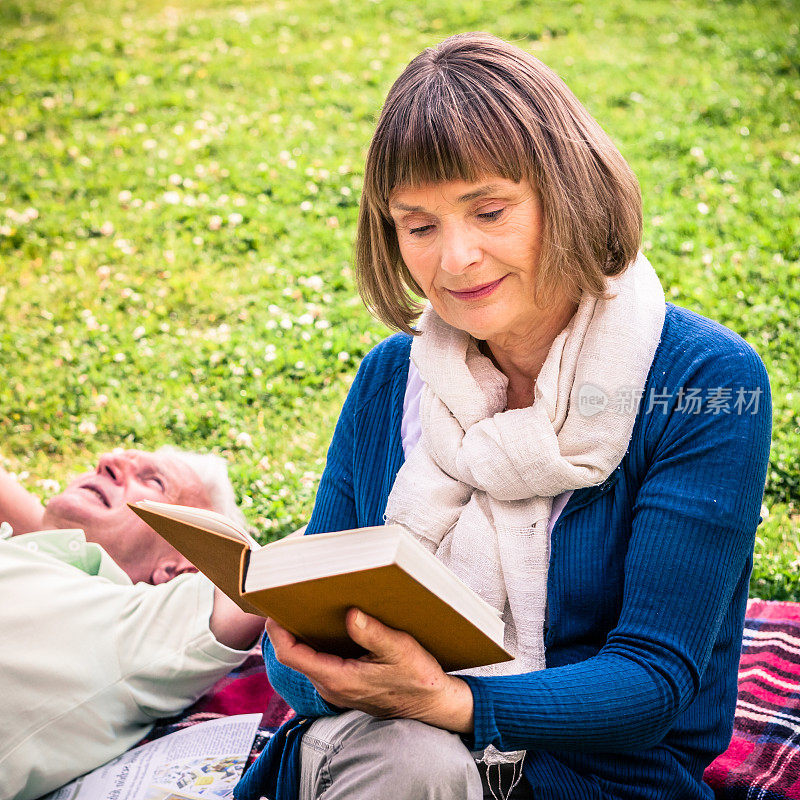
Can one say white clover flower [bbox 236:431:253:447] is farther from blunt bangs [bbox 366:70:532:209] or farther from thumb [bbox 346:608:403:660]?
thumb [bbox 346:608:403:660]

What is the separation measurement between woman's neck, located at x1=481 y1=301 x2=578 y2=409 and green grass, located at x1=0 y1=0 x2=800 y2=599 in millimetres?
1634

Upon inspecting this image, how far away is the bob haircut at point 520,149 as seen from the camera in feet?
6.51

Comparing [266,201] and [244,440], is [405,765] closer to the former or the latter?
[244,440]

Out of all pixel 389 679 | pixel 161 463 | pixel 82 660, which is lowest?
pixel 82 660

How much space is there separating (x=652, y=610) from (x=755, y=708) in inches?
46.3

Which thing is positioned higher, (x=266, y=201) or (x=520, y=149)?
(x=520, y=149)

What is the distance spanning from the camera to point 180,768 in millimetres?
2682

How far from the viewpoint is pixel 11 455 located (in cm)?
481

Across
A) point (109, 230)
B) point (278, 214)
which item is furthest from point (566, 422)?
point (109, 230)

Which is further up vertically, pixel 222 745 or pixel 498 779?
pixel 498 779

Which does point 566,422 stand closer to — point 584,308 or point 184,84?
point 584,308

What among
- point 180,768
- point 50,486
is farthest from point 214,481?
point 50,486

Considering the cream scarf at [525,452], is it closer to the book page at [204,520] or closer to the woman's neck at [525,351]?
the woman's neck at [525,351]

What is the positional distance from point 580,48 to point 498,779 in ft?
25.8
